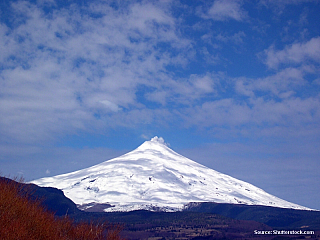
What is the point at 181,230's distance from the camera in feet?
543

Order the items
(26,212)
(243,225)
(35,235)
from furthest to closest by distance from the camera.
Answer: (243,225) → (26,212) → (35,235)

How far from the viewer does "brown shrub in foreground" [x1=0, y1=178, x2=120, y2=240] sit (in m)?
12.7

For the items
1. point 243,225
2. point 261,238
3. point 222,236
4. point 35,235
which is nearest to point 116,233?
point 35,235

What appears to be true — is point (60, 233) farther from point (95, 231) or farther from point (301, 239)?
point (301, 239)

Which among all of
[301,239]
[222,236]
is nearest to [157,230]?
[222,236]

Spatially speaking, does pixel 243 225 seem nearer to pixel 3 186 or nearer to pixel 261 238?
pixel 261 238

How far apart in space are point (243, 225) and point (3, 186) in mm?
190522

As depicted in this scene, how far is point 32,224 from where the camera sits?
13.6 metres

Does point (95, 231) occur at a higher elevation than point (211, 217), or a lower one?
lower

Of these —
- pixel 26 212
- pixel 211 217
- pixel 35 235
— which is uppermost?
pixel 211 217

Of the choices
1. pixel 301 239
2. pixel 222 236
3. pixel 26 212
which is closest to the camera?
pixel 26 212

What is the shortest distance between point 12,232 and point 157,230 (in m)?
160

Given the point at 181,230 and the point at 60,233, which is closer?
the point at 60,233

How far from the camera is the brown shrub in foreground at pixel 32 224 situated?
41.6 ft
